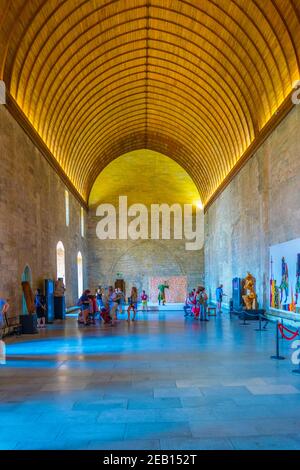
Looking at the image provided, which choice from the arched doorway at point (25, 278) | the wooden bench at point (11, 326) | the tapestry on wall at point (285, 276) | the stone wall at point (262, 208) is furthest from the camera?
the arched doorway at point (25, 278)

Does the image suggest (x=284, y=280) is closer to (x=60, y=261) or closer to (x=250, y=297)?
(x=250, y=297)

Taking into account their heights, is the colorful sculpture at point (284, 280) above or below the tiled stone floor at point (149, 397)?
above

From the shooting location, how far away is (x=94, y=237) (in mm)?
37250

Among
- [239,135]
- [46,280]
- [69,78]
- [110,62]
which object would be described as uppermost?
[110,62]

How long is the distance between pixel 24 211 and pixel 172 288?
22.2 metres

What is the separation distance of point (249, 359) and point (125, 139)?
1039 inches

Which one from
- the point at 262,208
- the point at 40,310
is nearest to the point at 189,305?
the point at 262,208

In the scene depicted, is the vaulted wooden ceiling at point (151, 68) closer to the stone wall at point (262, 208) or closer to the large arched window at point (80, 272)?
the stone wall at point (262, 208)

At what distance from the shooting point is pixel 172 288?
37.2 m

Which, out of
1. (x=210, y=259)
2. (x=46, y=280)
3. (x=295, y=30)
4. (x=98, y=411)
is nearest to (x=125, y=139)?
(x=210, y=259)

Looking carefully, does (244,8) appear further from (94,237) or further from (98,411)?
(94,237)

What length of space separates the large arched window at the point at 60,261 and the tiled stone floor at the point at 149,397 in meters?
12.6

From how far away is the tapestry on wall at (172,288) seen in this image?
122ft

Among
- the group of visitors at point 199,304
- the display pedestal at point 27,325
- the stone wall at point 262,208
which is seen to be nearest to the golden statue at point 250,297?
the stone wall at point 262,208
